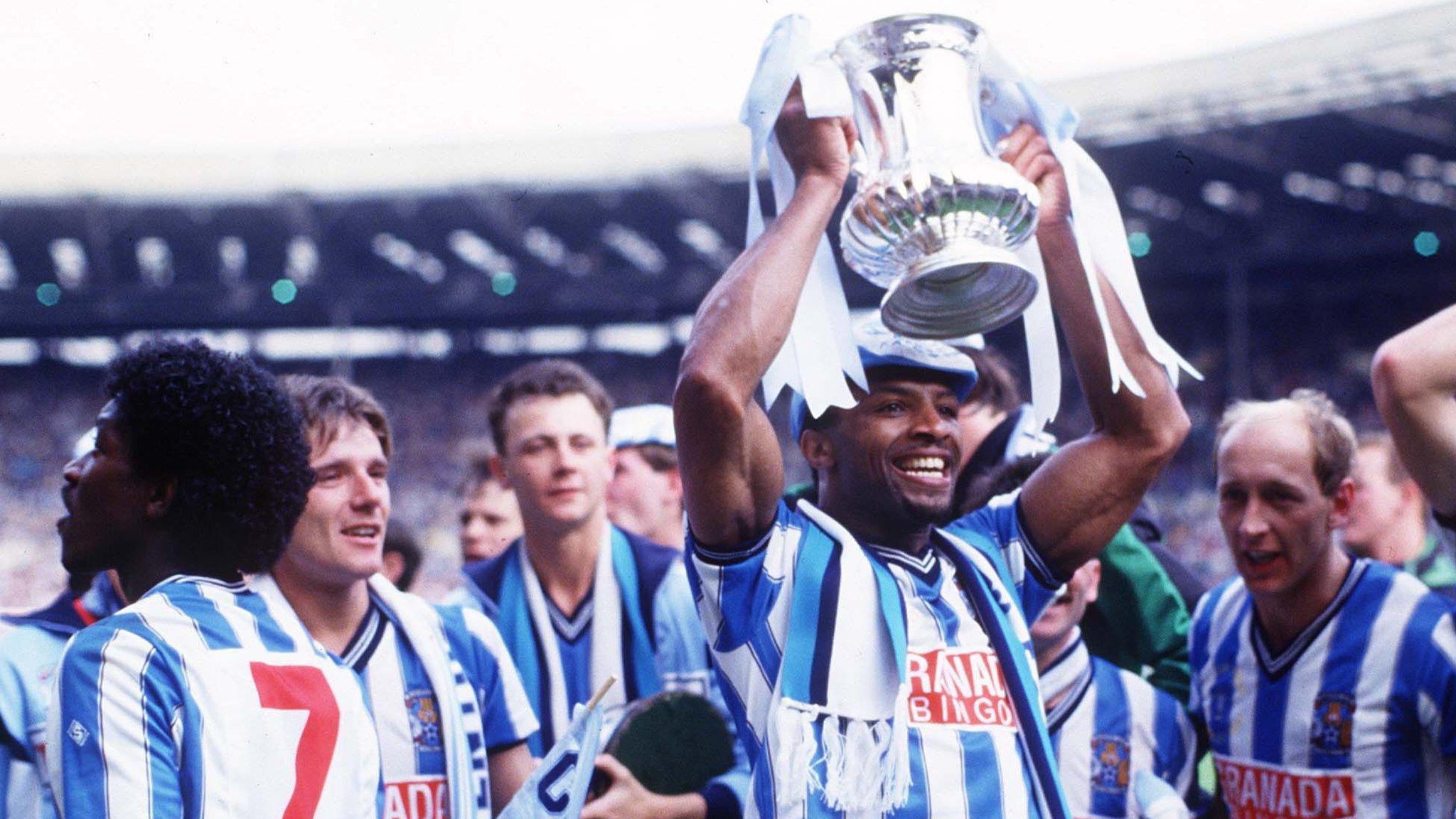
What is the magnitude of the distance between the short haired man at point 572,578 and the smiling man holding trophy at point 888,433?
3.81 ft

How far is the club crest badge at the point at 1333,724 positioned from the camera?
2.87 m

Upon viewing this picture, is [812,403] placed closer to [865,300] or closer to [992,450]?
[992,450]

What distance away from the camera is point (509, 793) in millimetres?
2906

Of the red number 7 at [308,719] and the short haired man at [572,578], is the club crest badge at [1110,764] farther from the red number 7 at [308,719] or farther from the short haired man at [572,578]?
the red number 7 at [308,719]

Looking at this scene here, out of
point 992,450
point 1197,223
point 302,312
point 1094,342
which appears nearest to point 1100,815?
point 992,450

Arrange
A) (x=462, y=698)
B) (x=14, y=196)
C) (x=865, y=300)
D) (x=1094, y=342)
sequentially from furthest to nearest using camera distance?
(x=865, y=300) < (x=14, y=196) < (x=462, y=698) < (x=1094, y=342)

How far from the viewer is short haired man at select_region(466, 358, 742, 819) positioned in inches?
137

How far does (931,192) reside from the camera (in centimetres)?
201

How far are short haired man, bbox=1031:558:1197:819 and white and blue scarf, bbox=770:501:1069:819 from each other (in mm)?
882

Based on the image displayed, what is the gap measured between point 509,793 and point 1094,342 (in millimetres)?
1537

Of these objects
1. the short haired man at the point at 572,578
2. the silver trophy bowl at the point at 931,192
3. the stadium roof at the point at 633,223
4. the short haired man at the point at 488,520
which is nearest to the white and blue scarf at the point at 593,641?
the short haired man at the point at 572,578

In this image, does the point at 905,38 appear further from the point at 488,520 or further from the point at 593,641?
the point at 488,520

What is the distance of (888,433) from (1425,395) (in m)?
0.86

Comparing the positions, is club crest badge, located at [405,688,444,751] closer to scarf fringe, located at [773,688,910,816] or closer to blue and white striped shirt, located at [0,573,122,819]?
blue and white striped shirt, located at [0,573,122,819]
